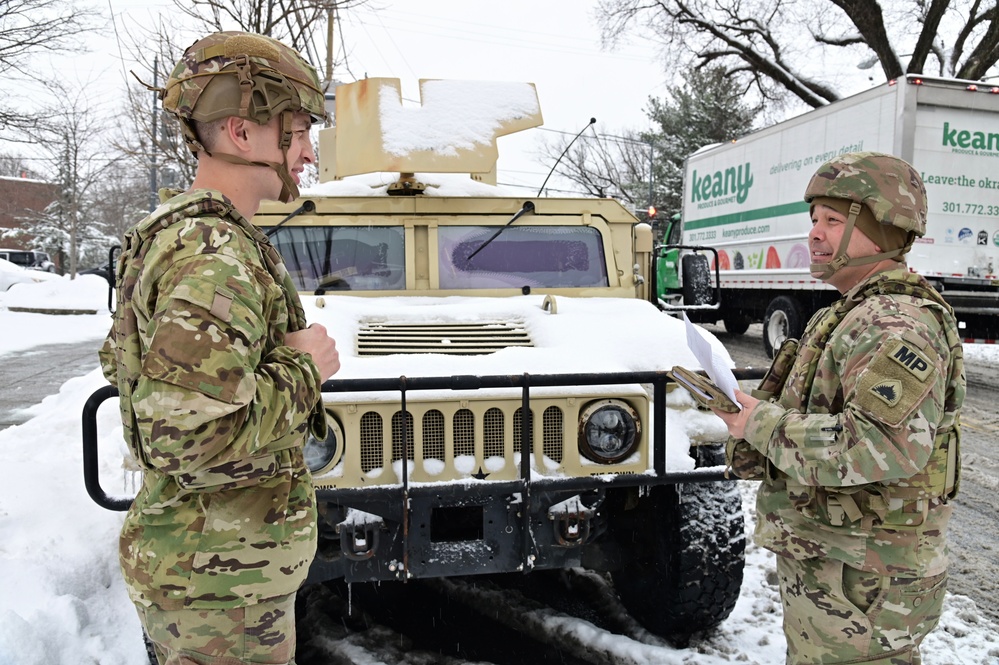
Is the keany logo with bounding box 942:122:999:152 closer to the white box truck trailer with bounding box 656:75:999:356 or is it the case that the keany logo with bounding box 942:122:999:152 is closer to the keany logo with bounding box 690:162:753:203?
the white box truck trailer with bounding box 656:75:999:356

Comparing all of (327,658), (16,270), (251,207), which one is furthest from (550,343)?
(16,270)

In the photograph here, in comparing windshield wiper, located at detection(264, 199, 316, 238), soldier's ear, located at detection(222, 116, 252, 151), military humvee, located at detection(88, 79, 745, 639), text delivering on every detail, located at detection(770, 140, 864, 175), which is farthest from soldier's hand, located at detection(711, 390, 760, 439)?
text delivering on every detail, located at detection(770, 140, 864, 175)

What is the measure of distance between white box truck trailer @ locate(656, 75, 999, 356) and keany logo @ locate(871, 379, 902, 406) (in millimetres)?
5333

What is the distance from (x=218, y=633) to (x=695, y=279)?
10.5ft

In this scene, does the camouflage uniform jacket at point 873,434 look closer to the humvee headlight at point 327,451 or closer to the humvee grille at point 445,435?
the humvee grille at point 445,435

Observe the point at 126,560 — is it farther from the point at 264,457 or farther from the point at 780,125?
the point at 780,125

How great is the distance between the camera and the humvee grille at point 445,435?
251 cm

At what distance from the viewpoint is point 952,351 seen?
5.36 ft

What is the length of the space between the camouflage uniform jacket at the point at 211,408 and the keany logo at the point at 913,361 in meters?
1.14

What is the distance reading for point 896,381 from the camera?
1.50 m

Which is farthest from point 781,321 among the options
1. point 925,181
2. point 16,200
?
point 16,200

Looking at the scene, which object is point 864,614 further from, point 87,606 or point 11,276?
point 11,276

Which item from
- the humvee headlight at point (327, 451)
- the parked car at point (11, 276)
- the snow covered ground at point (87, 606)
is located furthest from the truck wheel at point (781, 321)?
the parked car at point (11, 276)

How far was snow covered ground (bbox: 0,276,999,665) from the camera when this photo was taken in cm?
265
